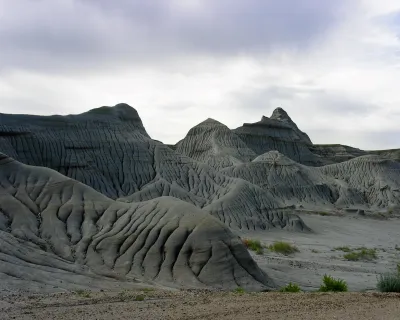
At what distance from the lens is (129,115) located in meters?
59.8

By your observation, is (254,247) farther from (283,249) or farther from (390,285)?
(390,285)

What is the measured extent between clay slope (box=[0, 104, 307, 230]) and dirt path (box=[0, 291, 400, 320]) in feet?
109

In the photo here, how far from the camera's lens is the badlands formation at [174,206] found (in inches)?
966

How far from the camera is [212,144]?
293 feet

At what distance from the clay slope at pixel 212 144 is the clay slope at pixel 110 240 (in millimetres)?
55077

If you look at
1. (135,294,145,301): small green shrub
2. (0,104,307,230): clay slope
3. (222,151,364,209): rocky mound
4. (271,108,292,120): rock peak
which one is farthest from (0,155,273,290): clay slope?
(271,108,292,120): rock peak

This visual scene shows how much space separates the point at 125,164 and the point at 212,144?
35499 mm

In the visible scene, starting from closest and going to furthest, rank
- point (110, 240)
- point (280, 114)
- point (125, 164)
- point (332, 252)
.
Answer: point (110, 240)
point (332, 252)
point (125, 164)
point (280, 114)

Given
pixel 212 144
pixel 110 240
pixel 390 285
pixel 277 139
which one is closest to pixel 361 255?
pixel 110 240

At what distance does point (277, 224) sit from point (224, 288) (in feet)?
97.4

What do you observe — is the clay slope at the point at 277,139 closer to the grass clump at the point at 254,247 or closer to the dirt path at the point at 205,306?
the grass clump at the point at 254,247

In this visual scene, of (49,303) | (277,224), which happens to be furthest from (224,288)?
(277,224)

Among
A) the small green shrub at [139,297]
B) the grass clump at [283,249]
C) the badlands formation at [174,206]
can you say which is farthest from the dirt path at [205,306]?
the grass clump at [283,249]

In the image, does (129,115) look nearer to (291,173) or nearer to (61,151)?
(61,151)
